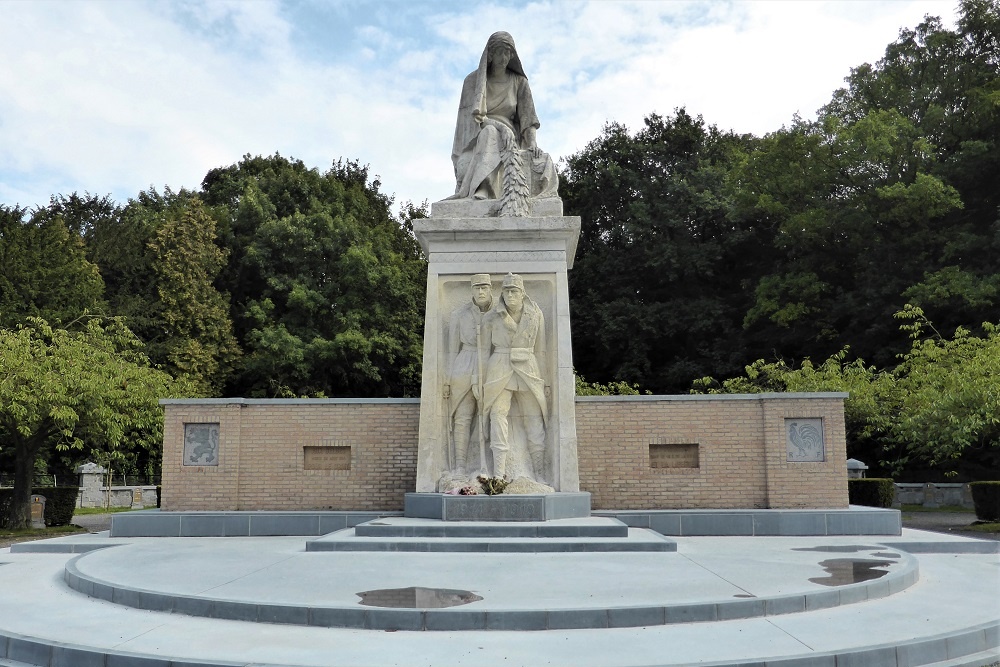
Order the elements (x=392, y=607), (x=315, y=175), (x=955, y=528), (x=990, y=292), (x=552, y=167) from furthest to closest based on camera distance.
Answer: (x=315, y=175) → (x=990, y=292) → (x=955, y=528) → (x=552, y=167) → (x=392, y=607)

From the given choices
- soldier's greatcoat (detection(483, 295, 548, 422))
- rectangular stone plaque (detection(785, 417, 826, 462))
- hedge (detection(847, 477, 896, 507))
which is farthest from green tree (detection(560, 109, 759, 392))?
soldier's greatcoat (detection(483, 295, 548, 422))

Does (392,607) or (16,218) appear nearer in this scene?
(392,607)

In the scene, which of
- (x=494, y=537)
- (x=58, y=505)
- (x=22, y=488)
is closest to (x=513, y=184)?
(x=494, y=537)

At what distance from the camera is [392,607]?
7297mm

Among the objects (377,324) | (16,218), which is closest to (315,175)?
(377,324)

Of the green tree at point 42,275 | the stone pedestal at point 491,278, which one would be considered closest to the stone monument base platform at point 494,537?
the stone pedestal at point 491,278

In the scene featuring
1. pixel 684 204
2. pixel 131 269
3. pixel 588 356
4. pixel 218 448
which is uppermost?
pixel 684 204

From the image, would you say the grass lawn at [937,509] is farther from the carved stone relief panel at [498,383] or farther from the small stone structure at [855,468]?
the carved stone relief panel at [498,383]

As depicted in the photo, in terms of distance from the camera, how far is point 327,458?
15.7 metres

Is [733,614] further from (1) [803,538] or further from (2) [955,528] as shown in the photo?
(2) [955,528]

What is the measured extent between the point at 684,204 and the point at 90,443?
23.1 m

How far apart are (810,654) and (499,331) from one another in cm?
827

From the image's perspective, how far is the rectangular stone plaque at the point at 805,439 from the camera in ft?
49.9

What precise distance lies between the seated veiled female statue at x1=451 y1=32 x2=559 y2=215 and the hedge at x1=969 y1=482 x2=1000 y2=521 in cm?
1302
